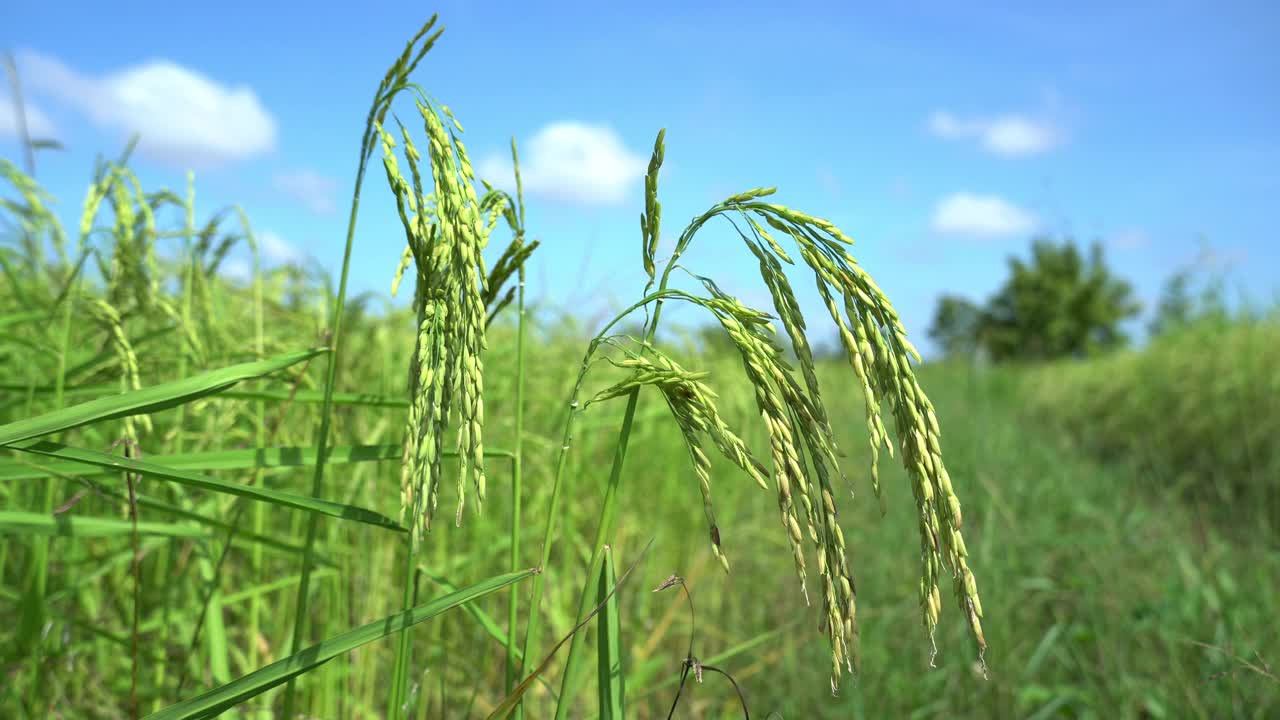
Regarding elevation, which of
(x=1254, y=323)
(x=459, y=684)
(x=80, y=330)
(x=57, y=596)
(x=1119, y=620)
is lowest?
(x=459, y=684)

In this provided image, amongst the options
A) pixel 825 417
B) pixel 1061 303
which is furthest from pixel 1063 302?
pixel 825 417

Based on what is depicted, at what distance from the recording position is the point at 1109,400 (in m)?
7.28

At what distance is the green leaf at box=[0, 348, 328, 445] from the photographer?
605 millimetres

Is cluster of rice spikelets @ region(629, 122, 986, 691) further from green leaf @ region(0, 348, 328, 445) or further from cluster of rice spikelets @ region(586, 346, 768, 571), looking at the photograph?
green leaf @ region(0, 348, 328, 445)

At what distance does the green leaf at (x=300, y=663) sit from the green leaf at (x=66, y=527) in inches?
15.4

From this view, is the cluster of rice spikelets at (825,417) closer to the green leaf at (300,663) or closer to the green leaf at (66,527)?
the green leaf at (300,663)

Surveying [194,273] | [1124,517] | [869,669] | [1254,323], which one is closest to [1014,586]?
[869,669]

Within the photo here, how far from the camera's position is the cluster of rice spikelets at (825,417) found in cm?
55

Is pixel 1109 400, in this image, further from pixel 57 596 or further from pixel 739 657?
pixel 57 596

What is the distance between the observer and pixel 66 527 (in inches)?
35.4

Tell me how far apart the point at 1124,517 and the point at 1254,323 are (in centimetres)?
373

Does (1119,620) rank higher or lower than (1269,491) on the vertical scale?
lower

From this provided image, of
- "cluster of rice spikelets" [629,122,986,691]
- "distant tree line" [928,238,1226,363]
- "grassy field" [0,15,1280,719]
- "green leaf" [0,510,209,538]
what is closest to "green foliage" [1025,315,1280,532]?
"grassy field" [0,15,1280,719]

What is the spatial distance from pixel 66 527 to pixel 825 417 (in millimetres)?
824
